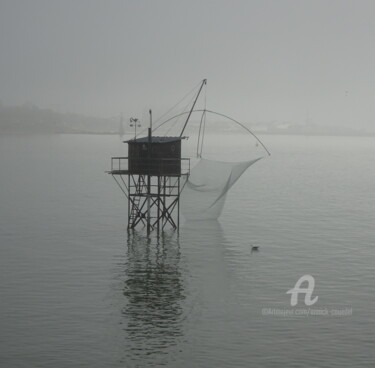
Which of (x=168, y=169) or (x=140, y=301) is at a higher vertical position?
(x=168, y=169)

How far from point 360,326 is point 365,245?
90.9 feet

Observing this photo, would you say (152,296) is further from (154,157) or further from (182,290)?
(154,157)

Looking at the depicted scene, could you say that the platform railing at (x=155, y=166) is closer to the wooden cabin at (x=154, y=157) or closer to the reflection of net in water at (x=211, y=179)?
the wooden cabin at (x=154, y=157)

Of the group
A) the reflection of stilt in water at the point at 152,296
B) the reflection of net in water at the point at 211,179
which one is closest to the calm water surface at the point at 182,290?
the reflection of stilt in water at the point at 152,296

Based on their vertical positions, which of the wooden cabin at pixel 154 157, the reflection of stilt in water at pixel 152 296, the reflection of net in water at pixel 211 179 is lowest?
the reflection of stilt in water at pixel 152 296

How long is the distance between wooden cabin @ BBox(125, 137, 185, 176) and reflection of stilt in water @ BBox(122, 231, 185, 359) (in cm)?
700

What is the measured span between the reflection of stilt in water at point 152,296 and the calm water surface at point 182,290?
83 mm

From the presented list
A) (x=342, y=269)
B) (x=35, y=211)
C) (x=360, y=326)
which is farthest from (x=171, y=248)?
Answer: (x=35, y=211)

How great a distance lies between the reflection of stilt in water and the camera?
1629 inches

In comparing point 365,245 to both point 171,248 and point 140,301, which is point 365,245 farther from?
point 140,301

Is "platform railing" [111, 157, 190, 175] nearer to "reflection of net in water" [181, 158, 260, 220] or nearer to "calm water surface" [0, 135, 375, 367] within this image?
"reflection of net in water" [181, 158, 260, 220]

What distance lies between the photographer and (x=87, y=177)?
6314 inches

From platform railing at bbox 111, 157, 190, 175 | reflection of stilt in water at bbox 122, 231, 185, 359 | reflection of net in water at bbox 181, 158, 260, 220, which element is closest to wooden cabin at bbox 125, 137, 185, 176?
platform railing at bbox 111, 157, 190, 175

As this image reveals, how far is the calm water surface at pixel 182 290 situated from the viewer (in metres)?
39.8
